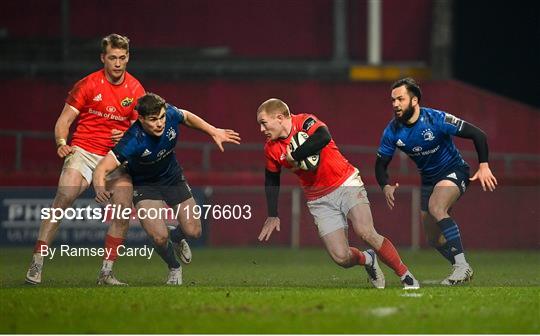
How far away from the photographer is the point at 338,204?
13.0 m

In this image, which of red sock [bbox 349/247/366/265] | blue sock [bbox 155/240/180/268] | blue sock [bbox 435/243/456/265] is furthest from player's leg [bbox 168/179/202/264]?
blue sock [bbox 435/243/456/265]

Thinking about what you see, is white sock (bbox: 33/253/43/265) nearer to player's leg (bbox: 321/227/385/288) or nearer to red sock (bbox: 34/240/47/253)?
red sock (bbox: 34/240/47/253)

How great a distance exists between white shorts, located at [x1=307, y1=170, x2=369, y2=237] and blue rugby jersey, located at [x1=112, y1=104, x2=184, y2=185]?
4.92ft

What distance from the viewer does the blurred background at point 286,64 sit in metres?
25.1

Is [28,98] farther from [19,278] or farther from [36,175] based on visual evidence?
[19,278]

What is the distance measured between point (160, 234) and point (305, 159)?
64.8 inches

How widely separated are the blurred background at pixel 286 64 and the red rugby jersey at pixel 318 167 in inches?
387

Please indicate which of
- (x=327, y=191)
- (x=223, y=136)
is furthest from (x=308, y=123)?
(x=223, y=136)

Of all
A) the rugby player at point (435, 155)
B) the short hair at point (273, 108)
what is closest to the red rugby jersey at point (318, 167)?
the short hair at point (273, 108)

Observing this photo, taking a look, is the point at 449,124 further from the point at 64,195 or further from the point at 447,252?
the point at 64,195

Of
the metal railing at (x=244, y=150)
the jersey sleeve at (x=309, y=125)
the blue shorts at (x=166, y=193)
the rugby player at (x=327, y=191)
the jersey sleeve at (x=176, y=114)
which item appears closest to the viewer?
the rugby player at (x=327, y=191)

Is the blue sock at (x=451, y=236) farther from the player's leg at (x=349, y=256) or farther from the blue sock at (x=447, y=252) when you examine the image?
the player's leg at (x=349, y=256)

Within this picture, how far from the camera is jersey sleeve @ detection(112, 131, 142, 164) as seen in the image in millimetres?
12859

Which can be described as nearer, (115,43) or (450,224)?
(115,43)
